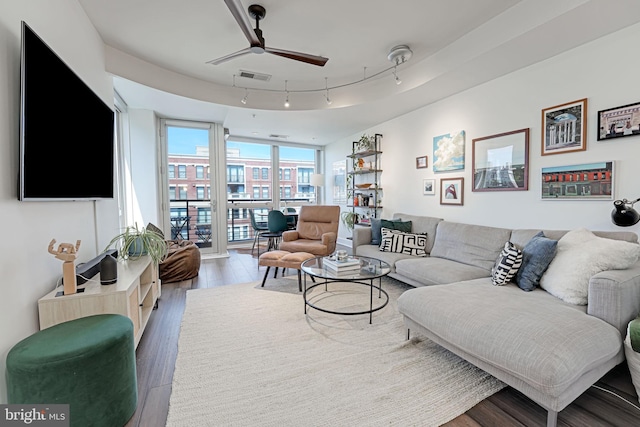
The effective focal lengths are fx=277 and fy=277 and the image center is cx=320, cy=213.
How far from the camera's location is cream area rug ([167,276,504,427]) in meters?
1.46

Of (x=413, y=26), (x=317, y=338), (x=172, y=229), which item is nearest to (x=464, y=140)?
(x=413, y=26)

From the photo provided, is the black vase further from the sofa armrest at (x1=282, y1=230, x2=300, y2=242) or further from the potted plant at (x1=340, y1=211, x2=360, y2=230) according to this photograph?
the potted plant at (x1=340, y1=211, x2=360, y2=230)

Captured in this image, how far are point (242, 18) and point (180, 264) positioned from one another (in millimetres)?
3106

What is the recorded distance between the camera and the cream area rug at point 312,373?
1458 millimetres

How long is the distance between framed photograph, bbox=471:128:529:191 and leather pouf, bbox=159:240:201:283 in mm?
3867

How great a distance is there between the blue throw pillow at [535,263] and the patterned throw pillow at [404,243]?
134cm

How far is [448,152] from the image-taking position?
3.75 metres

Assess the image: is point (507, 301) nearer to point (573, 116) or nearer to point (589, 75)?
point (573, 116)

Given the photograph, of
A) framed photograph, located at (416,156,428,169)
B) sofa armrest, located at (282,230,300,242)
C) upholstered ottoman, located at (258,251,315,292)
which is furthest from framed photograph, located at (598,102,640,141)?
sofa armrest, located at (282,230,300,242)

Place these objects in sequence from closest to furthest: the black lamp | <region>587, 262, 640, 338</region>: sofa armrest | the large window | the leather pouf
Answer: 1. <region>587, 262, 640, 338</region>: sofa armrest
2. the black lamp
3. the leather pouf
4. the large window

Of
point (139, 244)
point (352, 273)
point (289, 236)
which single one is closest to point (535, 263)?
point (352, 273)

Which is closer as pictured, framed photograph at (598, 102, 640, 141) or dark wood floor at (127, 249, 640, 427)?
dark wood floor at (127, 249, 640, 427)

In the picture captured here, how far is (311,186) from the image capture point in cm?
729

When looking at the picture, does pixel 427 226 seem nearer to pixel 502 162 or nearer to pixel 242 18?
pixel 502 162
